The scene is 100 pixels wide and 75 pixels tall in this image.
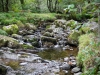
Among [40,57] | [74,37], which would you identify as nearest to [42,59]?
[40,57]

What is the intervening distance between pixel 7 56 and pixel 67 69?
3606mm

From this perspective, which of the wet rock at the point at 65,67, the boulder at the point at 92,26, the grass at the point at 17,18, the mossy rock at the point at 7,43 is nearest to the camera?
the boulder at the point at 92,26

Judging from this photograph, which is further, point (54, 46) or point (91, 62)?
point (54, 46)

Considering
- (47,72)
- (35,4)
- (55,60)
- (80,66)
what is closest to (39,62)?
(55,60)

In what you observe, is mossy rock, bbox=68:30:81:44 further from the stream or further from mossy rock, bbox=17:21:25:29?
mossy rock, bbox=17:21:25:29

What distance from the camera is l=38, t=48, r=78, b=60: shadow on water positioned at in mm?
11398

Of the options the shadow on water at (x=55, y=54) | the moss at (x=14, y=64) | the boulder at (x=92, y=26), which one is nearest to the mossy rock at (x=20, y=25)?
the shadow on water at (x=55, y=54)

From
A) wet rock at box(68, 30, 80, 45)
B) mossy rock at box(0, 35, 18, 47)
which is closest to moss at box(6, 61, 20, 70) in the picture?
mossy rock at box(0, 35, 18, 47)

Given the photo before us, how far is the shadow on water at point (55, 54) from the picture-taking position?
37.4 ft

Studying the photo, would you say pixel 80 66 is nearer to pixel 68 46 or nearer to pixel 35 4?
pixel 68 46

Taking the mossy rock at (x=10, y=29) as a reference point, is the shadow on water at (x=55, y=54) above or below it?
below

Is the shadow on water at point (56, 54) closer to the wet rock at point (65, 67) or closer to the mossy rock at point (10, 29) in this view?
the wet rock at point (65, 67)

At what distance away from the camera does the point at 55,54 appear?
39.7 ft

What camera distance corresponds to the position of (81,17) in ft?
90.5
